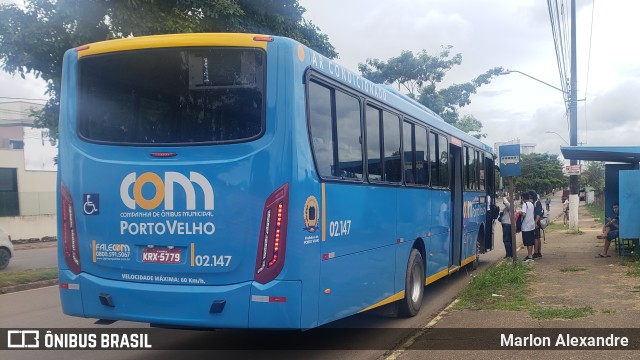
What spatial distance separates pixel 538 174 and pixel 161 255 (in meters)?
64.8

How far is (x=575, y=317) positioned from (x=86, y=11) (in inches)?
417

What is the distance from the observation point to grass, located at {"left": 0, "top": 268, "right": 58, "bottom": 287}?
12586 millimetres

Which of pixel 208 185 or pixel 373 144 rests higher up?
pixel 373 144

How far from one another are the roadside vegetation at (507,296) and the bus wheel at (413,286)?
2.29 feet

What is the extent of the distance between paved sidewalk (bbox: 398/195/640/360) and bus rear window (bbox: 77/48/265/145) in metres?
3.20

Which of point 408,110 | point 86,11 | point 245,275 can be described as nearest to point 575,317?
point 408,110

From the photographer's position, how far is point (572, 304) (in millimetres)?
9242

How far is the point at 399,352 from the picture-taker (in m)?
6.77

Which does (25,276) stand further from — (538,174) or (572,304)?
(538,174)

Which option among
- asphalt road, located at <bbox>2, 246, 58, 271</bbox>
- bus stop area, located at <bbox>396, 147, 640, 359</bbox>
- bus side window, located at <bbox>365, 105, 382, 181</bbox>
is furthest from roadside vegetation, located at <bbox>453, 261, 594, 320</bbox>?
asphalt road, located at <bbox>2, 246, 58, 271</bbox>

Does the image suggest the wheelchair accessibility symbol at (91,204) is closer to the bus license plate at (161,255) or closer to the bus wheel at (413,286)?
the bus license plate at (161,255)

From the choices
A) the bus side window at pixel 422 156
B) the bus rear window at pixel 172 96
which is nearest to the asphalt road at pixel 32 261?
the bus side window at pixel 422 156

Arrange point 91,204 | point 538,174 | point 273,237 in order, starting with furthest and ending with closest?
point 538,174 < point 91,204 < point 273,237

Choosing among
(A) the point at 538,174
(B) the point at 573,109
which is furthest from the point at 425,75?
(A) the point at 538,174
